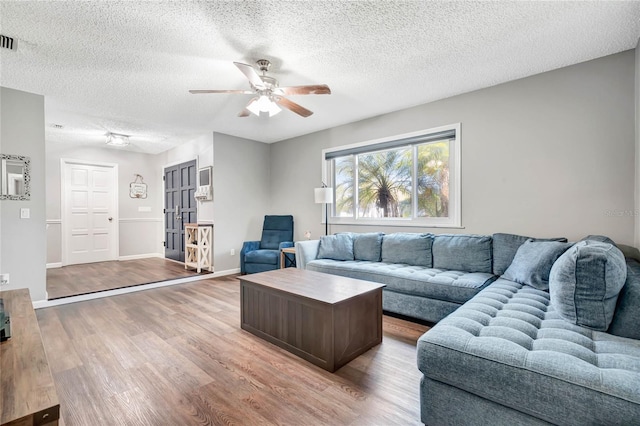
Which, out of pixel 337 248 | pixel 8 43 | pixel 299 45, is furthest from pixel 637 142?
pixel 8 43

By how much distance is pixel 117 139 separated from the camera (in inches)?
201

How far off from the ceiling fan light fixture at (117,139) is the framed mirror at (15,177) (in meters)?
1.90

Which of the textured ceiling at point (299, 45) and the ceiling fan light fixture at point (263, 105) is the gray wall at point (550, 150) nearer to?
the textured ceiling at point (299, 45)

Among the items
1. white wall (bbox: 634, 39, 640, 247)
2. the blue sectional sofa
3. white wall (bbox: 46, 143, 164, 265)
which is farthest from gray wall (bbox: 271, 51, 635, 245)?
white wall (bbox: 46, 143, 164, 265)

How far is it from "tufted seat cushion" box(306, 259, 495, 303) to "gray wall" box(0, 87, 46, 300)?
337 cm

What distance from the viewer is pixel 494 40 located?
233 cm

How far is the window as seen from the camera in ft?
→ 11.7

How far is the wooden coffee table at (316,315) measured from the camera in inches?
82.0

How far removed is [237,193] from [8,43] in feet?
10.8

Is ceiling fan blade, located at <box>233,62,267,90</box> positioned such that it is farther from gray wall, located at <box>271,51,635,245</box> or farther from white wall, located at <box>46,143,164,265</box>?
white wall, located at <box>46,143,164,265</box>

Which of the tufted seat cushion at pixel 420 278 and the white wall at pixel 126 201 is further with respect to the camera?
the white wall at pixel 126 201

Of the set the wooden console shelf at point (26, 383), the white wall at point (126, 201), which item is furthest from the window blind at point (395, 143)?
the white wall at point (126, 201)

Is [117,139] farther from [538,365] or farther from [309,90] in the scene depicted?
[538,365]

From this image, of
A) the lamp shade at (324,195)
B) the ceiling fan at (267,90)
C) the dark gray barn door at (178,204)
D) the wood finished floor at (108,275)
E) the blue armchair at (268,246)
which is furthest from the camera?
the dark gray barn door at (178,204)
